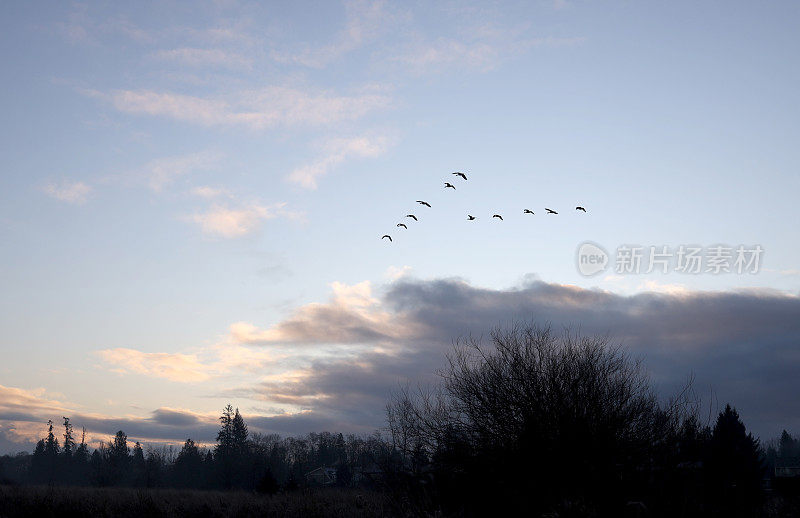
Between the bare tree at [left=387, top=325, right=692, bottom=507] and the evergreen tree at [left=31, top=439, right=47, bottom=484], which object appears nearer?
the bare tree at [left=387, top=325, right=692, bottom=507]

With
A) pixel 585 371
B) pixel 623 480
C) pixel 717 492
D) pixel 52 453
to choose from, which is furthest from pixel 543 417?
pixel 52 453

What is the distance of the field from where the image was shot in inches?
960

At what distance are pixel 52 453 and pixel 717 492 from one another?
149m

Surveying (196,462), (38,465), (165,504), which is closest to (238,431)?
(196,462)

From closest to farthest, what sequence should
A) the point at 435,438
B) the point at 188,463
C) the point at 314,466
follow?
the point at 435,438, the point at 188,463, the point at 314,466

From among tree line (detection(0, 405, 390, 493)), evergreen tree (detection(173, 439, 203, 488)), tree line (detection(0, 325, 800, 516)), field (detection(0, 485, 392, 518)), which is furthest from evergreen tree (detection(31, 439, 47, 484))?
tree line (detection(0, 325, 800, 516))

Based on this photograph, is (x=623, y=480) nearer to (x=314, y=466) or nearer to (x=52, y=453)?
(x=314, y=466)

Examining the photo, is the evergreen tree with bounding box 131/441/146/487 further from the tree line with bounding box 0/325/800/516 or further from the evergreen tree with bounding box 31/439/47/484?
the tree line with bounding box 0/325/800/516

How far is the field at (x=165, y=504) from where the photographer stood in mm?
24391

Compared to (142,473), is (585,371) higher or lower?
higher

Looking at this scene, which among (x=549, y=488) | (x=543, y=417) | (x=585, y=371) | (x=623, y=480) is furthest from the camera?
(x=585, y=371)

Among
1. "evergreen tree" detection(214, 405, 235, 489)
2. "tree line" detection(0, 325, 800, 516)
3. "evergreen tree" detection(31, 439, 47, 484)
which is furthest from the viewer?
"evergreen tree" detection(31, 439, 47, 484)

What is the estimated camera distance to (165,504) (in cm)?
3291

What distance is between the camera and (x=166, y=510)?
31453 mm
